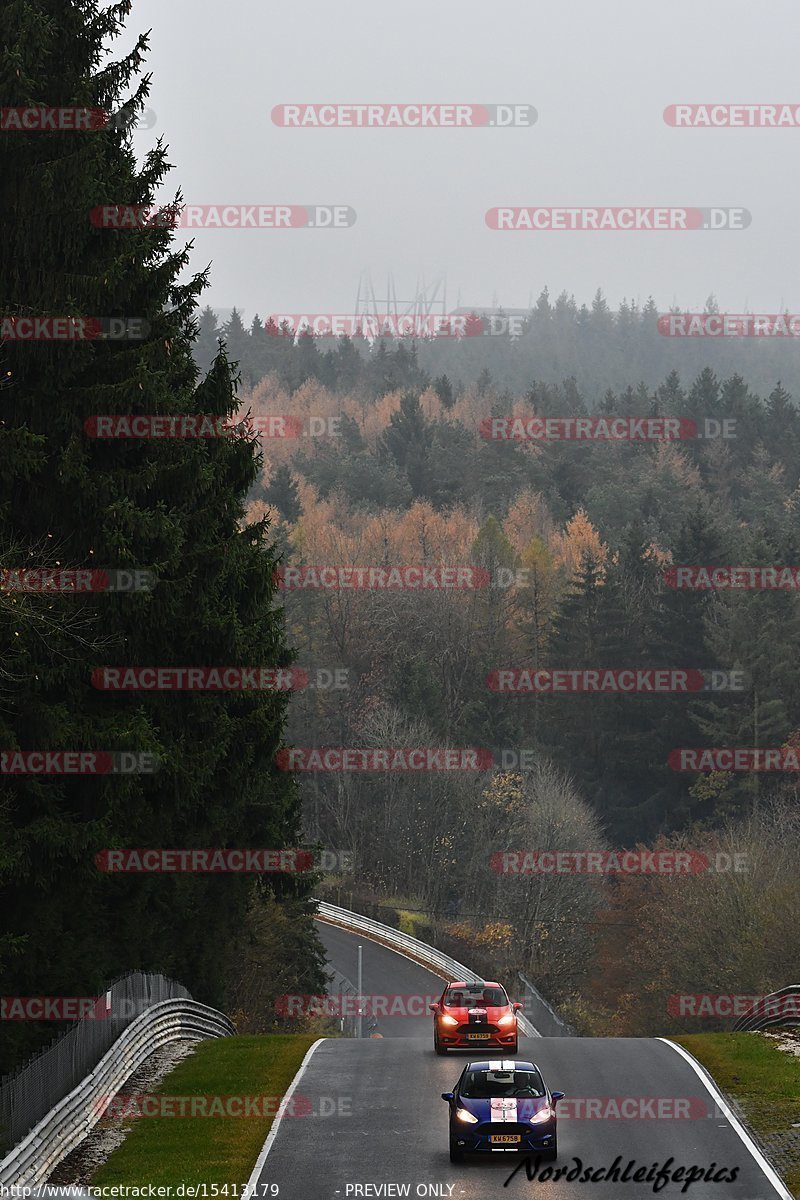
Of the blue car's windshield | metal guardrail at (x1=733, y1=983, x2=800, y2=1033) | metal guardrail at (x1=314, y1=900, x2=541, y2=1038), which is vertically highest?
the blue car's windshield

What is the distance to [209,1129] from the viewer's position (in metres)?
21.1

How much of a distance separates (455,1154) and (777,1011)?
52.8 feet

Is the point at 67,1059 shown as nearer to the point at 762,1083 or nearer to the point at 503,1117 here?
the point at 503,1117

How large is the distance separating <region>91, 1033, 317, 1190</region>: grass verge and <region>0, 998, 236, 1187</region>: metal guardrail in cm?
65

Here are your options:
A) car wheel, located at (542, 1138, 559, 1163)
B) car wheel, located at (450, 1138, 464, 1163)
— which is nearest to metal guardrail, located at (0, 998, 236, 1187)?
car wheel, located at (450, 1138, 464, 1163)

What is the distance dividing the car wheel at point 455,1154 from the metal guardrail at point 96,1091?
201 inches

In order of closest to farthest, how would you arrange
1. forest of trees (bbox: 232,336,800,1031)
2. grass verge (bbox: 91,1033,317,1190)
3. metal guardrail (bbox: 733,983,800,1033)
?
grass verge (bbox: 91,1033,317,1190)
metal guardrail (bbox: 733,983,800,1033)
forest of trees (bbox: 232,336,800,1031)

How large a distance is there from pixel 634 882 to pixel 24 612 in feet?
177

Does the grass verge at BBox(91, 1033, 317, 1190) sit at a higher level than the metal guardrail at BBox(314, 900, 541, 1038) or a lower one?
higher

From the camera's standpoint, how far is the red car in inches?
1070

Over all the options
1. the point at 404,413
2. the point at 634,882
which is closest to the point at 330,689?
the point at 634,882

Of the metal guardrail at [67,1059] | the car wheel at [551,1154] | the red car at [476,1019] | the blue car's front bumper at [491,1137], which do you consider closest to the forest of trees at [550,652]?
the red car at [476,1019]

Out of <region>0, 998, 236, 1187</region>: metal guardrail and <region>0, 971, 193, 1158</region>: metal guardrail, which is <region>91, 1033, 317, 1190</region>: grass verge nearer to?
<region>0, 998, 236, 1187</region>: metal guardrail

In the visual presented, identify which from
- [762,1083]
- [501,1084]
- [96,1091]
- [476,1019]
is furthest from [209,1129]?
[762,1083]
